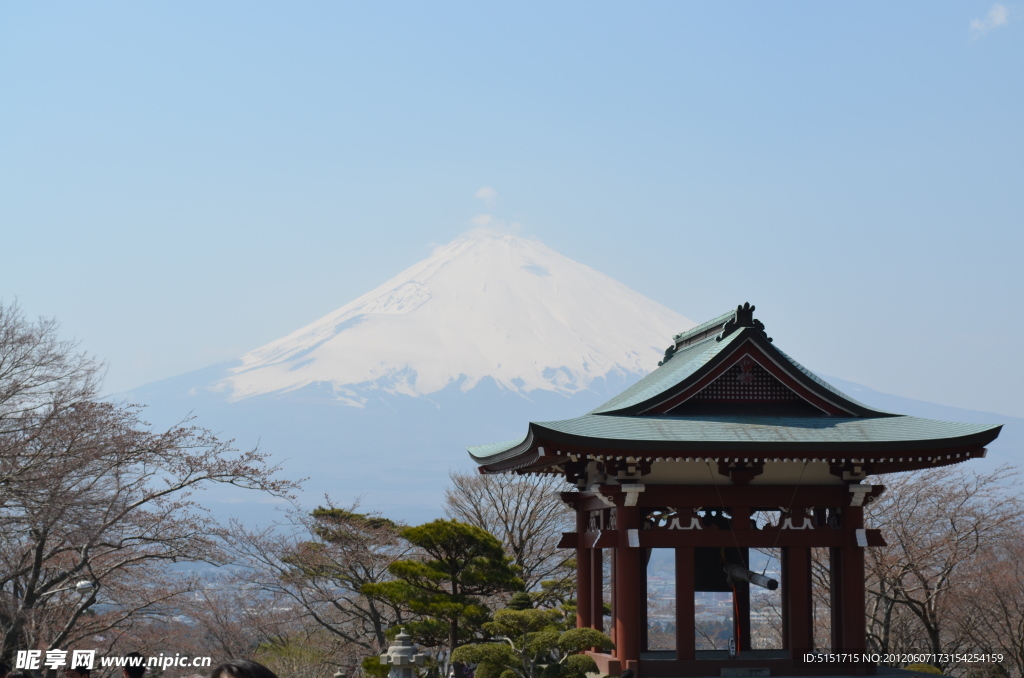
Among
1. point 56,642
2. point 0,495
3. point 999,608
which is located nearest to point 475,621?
point 56,642

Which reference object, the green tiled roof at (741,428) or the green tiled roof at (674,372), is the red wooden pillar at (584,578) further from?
the green tiled roof at (674,372)

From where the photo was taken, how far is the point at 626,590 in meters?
14.2

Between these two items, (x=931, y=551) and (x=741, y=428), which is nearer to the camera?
(x=741, y=428)

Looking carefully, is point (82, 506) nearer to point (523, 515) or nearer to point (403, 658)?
→ point (403, 658)

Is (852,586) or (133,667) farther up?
(852,586)

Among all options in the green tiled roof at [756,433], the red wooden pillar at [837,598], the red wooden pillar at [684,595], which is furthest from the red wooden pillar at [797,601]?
the green tiled roof at [756,433]

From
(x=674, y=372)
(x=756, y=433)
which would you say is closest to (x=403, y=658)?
(x=674, y=372)

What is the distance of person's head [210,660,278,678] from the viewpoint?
3021 mm

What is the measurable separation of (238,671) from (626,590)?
38.4 feet

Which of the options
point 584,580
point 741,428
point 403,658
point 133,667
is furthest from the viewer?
point 584,580

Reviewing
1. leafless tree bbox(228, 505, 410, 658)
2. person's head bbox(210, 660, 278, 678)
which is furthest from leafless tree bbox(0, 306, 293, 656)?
person's head bbox(210, 660, 278, 678)

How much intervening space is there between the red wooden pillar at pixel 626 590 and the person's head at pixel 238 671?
37.6 feet

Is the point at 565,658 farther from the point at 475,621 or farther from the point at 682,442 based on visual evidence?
the point at 475,621

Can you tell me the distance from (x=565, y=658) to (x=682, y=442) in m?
3.40
